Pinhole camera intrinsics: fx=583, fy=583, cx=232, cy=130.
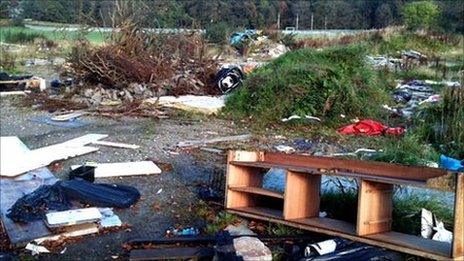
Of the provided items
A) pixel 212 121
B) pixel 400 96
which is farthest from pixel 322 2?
pixel 212 121

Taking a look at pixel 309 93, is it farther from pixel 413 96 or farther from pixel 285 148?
pixel 413 96

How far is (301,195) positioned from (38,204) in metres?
2.29

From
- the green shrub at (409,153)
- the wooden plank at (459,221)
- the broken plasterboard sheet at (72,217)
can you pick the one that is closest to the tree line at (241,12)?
the green shrub at (409,153)

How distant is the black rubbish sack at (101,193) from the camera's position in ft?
17.6

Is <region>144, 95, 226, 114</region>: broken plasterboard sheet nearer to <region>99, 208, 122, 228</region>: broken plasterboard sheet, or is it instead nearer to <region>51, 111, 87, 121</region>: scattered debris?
<region>51, 111, 87, 121</region>: scattered debris

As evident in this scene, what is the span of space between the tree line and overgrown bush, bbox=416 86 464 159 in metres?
6.72

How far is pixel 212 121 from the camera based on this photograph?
10305mm

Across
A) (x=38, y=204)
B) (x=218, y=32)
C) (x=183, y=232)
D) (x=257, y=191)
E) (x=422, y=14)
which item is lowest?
(x=183, y=232)

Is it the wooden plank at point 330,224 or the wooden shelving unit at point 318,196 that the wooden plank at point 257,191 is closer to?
the wooden shelving unit at point 318,196

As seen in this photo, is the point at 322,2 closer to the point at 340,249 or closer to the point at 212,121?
the point at 212,121

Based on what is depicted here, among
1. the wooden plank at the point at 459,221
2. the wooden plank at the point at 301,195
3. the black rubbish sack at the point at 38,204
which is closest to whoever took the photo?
the wooden plank at the point at 459,221

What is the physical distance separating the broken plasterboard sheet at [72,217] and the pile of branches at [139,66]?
7.29 m

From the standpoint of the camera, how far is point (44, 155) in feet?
23.4

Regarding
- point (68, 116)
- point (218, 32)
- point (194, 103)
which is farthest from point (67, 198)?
point (218, 32)
